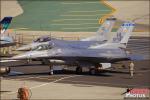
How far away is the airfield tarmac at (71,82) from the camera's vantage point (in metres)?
26.8

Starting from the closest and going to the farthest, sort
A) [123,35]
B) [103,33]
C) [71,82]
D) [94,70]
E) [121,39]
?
[71,82], [94,70], [121,39], [123,35], [103,33]

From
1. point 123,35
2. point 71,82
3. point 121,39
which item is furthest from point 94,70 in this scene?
point 123,35

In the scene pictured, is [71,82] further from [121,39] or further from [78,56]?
[121,39]

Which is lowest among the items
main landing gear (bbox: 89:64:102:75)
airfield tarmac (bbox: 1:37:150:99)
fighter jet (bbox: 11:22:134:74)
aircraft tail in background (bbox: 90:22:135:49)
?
airfield tarmac (bbox: 1:37:150:99)

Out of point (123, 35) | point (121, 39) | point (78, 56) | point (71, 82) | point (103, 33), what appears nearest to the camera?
point (71, 82)

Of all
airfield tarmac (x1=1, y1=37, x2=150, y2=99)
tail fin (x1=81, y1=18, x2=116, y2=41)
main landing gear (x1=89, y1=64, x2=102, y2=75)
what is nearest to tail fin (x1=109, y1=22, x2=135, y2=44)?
airfield tarmac (x1=1, y1=37, x2=150, y2=99)

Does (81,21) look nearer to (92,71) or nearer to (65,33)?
(65,33)

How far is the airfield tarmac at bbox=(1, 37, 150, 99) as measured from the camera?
26766 mm

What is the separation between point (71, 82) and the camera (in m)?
32.8

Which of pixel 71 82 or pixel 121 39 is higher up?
pixel 121 39

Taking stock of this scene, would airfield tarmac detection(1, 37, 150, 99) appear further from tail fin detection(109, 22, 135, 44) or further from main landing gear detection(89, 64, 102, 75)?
tail fin detection(109, 22, 135, 44)

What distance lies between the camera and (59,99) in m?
24.8

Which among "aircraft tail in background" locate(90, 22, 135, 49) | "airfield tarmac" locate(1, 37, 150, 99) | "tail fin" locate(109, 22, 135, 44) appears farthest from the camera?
"tail fin" locate(109, 22, 135, 44)

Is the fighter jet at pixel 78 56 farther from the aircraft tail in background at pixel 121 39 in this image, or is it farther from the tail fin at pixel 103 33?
the tail fin at pixel 103 33
